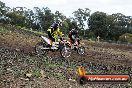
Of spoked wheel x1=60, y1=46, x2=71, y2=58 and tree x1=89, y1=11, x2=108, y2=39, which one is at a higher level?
spoked wheel x1=60, y1=46, x2=71, y2=58

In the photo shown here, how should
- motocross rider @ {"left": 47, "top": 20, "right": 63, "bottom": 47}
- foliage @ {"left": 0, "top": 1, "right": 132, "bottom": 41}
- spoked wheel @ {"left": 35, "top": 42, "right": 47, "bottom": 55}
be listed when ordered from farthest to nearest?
foliage @ {"left": 0, "top": 1, "right": 132, "bottom": 41}, motocross rider @ {"left": 47, "top": 20, "right": 63, "bottom": 47}, spoked wheel @ {"left": 35, "top": 42, "right": 47, "bottom": 55}

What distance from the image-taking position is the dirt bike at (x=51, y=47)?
61.2 ft

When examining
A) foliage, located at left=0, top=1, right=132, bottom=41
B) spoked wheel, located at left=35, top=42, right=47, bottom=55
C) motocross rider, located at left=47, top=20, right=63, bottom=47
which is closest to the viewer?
spoked wheel, located at left=35, top=42, right=47, bottom=55

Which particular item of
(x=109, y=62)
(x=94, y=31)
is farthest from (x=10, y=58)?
(x=94, y=31)

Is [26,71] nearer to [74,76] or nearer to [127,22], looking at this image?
[74,76]

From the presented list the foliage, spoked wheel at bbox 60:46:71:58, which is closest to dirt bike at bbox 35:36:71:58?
spoked wheel at bbox 60:46:71:58

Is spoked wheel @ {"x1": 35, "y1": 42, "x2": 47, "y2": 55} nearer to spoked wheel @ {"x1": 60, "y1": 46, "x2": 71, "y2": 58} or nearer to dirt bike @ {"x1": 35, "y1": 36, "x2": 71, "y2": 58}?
dirt bike @ {"x1": 35, "y1": 36, "x2": 71, "y2": 58}

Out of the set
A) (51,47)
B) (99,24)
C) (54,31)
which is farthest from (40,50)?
(99,24)

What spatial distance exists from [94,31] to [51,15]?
16.1 meters

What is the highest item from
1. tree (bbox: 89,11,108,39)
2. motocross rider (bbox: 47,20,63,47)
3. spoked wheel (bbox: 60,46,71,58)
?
motocross rider (bbox: 47,20,63,47)

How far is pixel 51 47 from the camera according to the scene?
18.9 m

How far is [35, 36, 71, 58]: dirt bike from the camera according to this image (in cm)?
1864

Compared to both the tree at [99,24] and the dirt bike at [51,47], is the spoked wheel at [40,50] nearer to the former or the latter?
the dirt bike at [51,47]

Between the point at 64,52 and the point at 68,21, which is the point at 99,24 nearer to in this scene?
the point at 68,21
